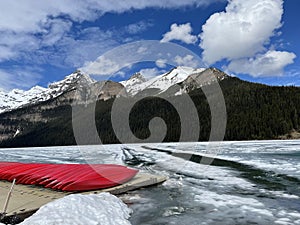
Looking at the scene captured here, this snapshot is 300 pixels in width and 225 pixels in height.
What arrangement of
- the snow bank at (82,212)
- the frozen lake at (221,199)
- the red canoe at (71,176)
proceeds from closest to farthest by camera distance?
the snow bank at (82,212) → the frozen lake at (221,199) → the red canoe at (71,176)

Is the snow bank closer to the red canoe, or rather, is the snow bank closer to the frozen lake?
the frozen lake

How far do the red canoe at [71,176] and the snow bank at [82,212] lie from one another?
165cm

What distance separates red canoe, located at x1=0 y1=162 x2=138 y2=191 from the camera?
920 centimetres

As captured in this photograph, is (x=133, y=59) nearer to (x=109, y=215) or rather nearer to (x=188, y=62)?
(x=188, y=62)

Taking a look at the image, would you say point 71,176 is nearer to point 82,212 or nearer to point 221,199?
point 82,212

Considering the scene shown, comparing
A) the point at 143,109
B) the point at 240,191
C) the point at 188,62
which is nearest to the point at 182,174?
the point at 240,191

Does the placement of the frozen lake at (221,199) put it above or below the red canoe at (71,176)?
below

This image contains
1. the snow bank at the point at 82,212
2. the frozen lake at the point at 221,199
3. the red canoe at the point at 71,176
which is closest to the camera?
the snow bank at the point at 82,212

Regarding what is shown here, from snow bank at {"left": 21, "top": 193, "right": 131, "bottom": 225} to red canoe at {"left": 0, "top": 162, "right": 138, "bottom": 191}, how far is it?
1651 millimetres

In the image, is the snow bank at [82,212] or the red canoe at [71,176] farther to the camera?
the red canoe at [71,176]

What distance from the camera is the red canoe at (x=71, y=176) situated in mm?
9203

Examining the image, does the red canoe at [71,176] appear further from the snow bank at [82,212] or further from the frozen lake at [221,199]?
the snow bank at [82,212]

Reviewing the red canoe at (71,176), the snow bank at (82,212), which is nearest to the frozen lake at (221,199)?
the snow bank at (82,212)

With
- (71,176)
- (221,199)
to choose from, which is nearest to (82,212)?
(71,176)
